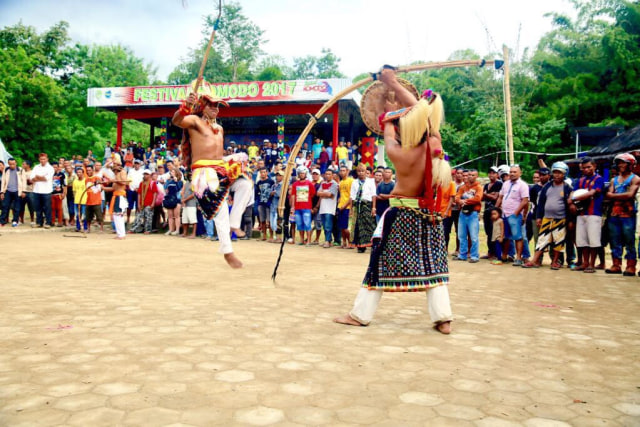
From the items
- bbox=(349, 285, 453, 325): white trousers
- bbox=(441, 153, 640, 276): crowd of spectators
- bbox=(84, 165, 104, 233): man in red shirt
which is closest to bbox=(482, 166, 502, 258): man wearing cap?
bbox=(441, 153, 640, 276): crowd of spectators

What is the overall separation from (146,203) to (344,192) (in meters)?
5.65

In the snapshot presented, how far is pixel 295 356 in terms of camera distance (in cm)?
304

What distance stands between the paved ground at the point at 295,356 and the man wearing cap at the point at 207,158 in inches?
40.9

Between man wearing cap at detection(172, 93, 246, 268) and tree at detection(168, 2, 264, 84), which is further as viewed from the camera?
tree at detection(168, 2, 264, 84)

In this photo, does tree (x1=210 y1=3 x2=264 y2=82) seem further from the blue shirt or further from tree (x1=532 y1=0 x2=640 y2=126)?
the blue shirt

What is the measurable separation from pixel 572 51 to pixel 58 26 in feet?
107

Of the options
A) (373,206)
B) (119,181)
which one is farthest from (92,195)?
(373,206)

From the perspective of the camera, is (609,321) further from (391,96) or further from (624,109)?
(624,109)

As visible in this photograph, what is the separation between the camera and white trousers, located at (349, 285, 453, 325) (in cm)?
378

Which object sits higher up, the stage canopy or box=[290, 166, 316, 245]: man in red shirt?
the stage canopy

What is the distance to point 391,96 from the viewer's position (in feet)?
14.3

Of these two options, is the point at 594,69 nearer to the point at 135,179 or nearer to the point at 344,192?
the point at 344,192

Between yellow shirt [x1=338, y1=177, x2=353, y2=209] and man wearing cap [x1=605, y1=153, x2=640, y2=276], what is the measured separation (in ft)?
16.5

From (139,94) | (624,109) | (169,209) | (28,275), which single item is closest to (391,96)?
(28,275)
